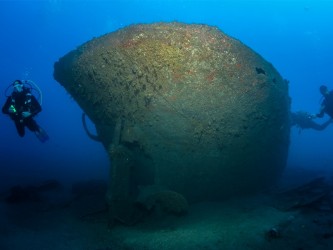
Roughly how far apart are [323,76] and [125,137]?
10892 cm

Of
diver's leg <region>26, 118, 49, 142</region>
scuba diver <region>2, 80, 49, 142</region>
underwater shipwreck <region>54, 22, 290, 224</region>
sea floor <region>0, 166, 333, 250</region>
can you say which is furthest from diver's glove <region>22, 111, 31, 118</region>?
underwater shipwreck <region>54, 22, 290, 224</region>

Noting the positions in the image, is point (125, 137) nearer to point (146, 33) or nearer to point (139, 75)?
point (139, 75)

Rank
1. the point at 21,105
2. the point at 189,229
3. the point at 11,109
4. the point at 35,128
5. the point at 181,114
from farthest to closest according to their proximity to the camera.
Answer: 1. the point at 35,128
2. the point at 21,105
3. the point at 11,109
4. the point at 181,114
5. the point at 189,229

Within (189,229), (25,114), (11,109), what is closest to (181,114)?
(189,229)

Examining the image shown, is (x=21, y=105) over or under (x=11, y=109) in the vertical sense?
over

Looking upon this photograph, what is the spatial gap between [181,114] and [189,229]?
2.04 metres

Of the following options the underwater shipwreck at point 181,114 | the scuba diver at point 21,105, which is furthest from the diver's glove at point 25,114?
the underwater shipwreck at point 181,114

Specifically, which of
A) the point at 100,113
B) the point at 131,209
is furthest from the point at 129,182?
the point at 100,113

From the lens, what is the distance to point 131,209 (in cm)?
576

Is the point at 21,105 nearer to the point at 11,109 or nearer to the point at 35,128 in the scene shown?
the point at 11,109

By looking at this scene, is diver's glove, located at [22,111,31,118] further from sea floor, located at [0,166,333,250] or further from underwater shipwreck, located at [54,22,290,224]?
underwater shipwreck, located at [54,22,290,224]

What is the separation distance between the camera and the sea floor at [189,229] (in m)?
4.72

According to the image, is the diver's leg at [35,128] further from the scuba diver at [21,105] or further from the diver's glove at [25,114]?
the diver's glove at [25,114]

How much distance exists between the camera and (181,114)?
588 centimetres
